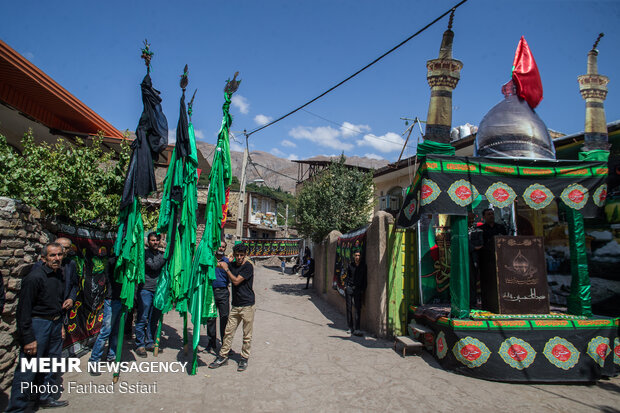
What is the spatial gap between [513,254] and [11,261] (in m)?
7.46

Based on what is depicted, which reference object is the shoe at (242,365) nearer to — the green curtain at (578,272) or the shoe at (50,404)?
the shoe at (50,404)

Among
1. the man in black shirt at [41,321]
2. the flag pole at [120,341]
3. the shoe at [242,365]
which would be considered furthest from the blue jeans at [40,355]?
the shoe at [242,365]

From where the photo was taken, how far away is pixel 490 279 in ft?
20.9

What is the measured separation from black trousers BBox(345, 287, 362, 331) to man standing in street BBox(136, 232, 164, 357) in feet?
13.8

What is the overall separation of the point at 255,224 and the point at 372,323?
33917 mm

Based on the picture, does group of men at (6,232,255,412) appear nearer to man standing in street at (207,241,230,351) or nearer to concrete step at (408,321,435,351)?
man standing in street at (207,241,230,351)

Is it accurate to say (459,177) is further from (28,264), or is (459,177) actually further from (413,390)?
(28,264)

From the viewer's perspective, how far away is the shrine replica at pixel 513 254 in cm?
556

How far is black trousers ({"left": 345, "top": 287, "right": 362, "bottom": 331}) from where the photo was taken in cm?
808

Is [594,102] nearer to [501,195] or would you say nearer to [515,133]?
[515,133]

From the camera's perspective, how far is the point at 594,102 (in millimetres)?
8805

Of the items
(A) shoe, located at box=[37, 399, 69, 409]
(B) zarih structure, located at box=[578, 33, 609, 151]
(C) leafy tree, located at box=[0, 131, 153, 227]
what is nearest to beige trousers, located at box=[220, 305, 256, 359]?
(A) shoe, located at box=[37, 399, 69, 409]

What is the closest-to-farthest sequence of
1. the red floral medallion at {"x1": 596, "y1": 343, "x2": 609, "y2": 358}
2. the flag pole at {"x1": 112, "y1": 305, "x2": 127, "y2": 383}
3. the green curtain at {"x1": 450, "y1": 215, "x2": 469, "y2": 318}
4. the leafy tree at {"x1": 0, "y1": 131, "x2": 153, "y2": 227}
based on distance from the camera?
the flag pole at {"x1": 112, "y1": 305, "x2": 127, "y2": 383} < the leafy tree at {"x1": 0, "y1": 131, "x2": 153, "y2": 227} < the red floral medallion at {"x1": 596, "y1": 343, "x2": 609, "y2": 358} < the green curtain at {"x1": 450, "y1": 215, "x2": 469, "y2": 318}

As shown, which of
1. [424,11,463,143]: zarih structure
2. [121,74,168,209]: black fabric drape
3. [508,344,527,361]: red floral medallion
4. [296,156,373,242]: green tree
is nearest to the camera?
[121,74,168,209]: black fabric drape
